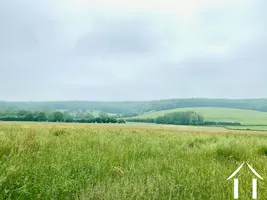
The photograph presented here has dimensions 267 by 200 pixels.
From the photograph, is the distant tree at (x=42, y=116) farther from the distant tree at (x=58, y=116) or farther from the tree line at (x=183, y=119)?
the tree line at (x=183, y=119)

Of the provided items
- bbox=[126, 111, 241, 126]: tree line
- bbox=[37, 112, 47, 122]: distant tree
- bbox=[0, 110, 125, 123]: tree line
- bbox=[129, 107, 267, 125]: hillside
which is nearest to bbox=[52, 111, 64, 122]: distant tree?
bbox=[0, 110, 125, 123]: tree line

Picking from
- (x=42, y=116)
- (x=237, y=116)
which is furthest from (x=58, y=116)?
(x=237, y=116)

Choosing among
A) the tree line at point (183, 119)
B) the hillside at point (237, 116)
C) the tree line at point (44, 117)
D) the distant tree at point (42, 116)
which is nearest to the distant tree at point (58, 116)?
the tree line at point (44, 117)

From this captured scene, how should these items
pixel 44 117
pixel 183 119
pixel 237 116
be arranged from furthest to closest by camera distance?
1. pixel 237 116
2. pixel 183 119
3. pixel 44 117

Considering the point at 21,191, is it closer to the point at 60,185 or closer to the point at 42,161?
the point at 60,185

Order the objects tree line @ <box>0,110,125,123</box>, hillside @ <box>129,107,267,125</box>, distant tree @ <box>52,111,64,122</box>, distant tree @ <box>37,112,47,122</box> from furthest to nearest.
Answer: hillside @ <box>129,107,267,125</box>, distant tree @ <box>52,111,64,122</box>, distant tree @ <box>37,112,47,122</box>, tree line @ <box>0,110,125,123</box>

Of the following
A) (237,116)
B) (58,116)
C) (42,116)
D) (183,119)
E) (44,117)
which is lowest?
(183,119)

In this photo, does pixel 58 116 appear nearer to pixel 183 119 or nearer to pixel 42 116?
pixel 42 116

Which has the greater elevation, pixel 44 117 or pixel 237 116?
pixel 44 117

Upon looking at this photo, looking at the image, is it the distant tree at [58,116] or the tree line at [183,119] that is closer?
the distant tree at [58,116]

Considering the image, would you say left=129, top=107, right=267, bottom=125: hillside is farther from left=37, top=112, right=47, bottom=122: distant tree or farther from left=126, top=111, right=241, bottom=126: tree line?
left=37, top=112, right=47, bottom=122: distant tree

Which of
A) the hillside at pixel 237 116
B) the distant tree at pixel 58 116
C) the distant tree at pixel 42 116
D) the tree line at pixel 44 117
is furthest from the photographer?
the hillside at pixel 237 116

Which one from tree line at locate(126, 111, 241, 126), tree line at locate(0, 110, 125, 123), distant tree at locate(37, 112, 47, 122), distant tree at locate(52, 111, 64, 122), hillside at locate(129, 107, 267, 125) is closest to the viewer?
tree line at locate(0, 110, 125, 123)

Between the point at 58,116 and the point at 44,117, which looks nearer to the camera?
the point at 44,117
